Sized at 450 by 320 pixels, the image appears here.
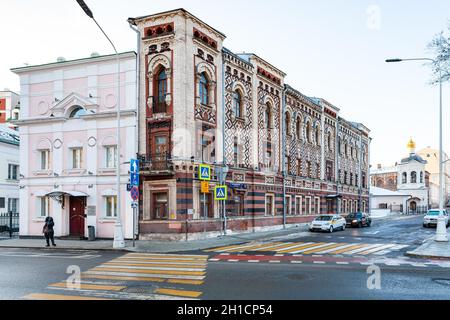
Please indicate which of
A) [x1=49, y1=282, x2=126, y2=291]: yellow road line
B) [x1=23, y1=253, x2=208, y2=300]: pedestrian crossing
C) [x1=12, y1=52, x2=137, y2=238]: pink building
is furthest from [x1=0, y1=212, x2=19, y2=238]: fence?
[x1=49, y1=282, x2=126, y2=291]: yellow road line

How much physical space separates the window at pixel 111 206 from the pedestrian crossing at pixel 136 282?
1018 centimetres

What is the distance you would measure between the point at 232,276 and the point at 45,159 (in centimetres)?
2062

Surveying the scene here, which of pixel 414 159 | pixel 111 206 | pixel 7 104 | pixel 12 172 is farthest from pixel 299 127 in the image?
pixel 414 159

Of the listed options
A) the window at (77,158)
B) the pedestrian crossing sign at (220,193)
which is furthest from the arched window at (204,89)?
the window at (77,158)

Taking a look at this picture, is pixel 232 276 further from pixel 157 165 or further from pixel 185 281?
pixel 157 165

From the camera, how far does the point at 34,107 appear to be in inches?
1133

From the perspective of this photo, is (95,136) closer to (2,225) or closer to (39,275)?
(2,225)

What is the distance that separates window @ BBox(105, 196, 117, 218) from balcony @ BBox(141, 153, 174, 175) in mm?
2953

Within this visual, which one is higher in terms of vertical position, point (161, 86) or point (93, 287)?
point (161, 86)

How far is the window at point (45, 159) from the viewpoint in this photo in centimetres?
2842

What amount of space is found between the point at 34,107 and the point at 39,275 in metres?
18.8

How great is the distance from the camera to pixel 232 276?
→ 12.4 meters

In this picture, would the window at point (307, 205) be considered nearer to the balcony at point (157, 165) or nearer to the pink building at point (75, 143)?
the balcony at point (157, 165)
